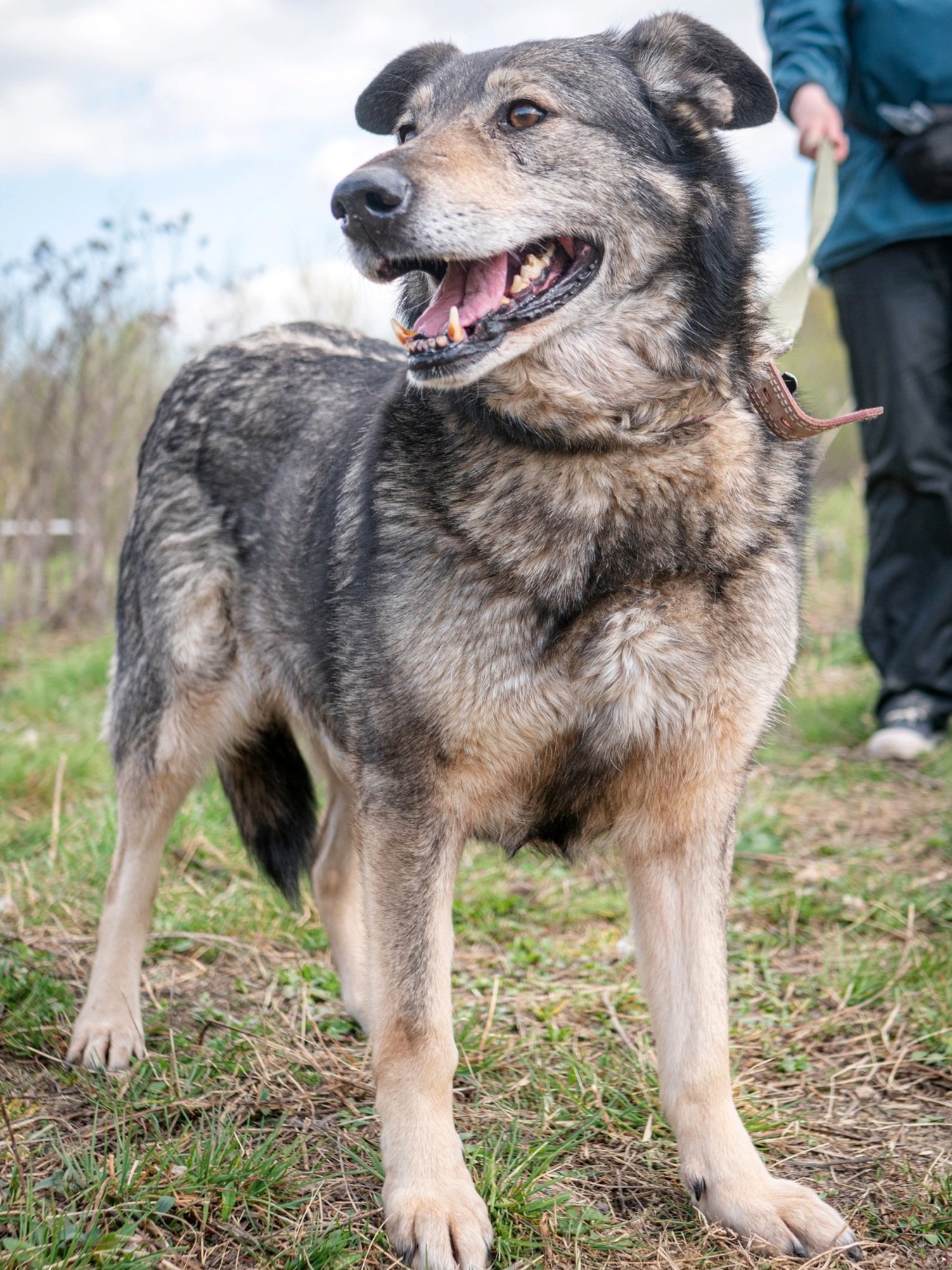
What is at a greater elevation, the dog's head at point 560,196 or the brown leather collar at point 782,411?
the dog's head at point 560,196

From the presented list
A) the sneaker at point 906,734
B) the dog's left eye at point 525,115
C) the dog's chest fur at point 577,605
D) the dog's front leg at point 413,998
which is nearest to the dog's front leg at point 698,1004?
the dog's chest fur at point 577,605

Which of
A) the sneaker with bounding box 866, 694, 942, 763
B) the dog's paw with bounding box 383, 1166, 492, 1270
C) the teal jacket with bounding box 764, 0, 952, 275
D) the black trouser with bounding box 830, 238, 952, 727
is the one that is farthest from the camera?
the sneaker with bounding box 866, 694, 942, 763

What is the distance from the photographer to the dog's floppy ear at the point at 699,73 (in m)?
2.35

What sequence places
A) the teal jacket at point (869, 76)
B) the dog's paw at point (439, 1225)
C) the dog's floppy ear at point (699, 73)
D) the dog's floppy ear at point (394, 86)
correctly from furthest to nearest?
1. the teal jacket at point (869, 76)
2. the dog's floppy ear at point (394, 86)
3. the dog's floppy ear at point (699, 73)
4. the dog's paw at point (439, 1225)

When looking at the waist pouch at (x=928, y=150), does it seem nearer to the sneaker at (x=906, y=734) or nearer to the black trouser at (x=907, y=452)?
the black trouser at (x=907, y=452)

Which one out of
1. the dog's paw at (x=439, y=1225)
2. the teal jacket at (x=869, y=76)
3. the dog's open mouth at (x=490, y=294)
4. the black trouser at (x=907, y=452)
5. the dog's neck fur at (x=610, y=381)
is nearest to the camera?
the dog's paw at (x=439, y=1225)

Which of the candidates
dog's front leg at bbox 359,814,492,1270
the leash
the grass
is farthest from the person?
dog's front leg at bbox 359,814,492,1270

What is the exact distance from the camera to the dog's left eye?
88.1 inches

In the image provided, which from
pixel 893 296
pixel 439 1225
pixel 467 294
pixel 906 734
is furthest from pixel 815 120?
pixel 439 1225

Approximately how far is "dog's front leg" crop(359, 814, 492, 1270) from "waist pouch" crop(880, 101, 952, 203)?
10.2ft

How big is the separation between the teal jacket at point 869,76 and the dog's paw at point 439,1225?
332cm

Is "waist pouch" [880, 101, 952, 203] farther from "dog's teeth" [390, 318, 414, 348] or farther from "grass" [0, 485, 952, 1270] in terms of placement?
"dog's teeth" [390, 318, 414, 348]

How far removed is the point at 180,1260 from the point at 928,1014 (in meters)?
1.81

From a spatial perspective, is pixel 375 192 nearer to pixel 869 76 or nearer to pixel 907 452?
pixel 869 76
